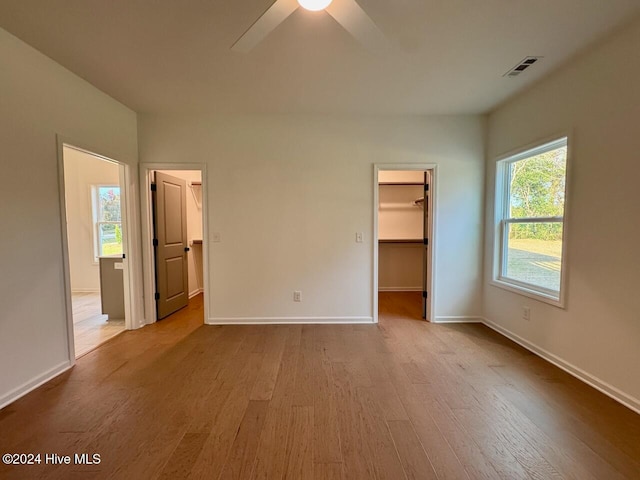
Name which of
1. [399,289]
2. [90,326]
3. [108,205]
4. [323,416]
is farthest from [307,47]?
[108,205]

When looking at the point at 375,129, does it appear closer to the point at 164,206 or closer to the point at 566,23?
the point at 566,23

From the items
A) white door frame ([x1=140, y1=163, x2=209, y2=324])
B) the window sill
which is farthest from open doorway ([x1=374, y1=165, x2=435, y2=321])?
white door frame ([x1=140, y1=163, x2=209, y2=324])

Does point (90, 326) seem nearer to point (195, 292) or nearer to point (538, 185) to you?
point (195, 292)

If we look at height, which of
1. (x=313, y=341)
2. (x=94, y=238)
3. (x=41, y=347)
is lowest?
(x=313, y=341)

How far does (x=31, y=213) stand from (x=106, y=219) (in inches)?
149

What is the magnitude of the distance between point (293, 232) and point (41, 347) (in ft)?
8.15

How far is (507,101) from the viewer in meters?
3.10

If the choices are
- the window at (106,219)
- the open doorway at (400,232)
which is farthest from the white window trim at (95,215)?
the open doorway at (400,232)

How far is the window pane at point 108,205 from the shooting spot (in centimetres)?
541

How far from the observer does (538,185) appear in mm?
2842

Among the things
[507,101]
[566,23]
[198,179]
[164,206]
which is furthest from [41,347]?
[507,101]

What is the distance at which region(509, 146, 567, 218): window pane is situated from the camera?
8.45 ft

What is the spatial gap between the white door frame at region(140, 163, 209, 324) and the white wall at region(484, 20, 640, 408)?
3646 mm

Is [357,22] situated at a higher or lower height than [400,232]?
higher
